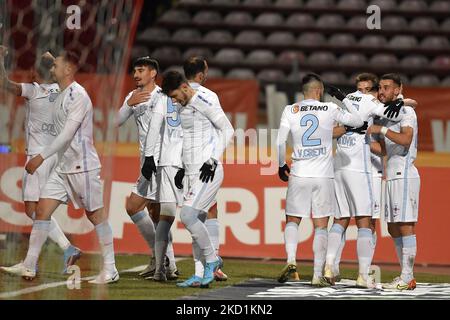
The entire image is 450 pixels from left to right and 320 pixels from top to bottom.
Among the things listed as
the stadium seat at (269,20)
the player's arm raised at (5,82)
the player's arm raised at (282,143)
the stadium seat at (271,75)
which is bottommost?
the player's arm raised at (282,143)

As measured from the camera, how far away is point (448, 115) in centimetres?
1586

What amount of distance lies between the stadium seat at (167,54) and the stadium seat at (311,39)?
8.19 feet

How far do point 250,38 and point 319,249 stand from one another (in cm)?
1162

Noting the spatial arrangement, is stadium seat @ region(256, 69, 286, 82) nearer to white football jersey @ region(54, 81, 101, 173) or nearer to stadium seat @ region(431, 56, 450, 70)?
stadium seat @ region(431, 56, 450, 70)

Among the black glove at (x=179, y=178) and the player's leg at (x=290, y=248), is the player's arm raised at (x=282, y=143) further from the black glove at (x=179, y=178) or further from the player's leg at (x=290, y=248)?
the black glove at (x=179, y=178)

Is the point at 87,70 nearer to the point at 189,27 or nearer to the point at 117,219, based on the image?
the point at 117,219

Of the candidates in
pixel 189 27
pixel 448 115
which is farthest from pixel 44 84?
pixel 189 27

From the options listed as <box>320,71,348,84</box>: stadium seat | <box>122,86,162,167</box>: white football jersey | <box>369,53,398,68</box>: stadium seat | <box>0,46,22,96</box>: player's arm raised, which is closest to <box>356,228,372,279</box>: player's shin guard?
<box>122,86,162,167</box>: white football jersey

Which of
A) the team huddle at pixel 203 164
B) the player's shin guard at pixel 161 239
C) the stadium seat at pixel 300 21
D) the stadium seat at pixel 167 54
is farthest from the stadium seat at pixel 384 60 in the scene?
the player's shin guard at pixel 161 239

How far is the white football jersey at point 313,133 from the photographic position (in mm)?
9844

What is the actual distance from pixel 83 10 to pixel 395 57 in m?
8.25

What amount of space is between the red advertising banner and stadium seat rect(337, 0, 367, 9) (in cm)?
891

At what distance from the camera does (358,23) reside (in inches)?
824

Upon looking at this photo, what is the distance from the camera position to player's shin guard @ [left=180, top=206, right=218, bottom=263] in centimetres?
912
